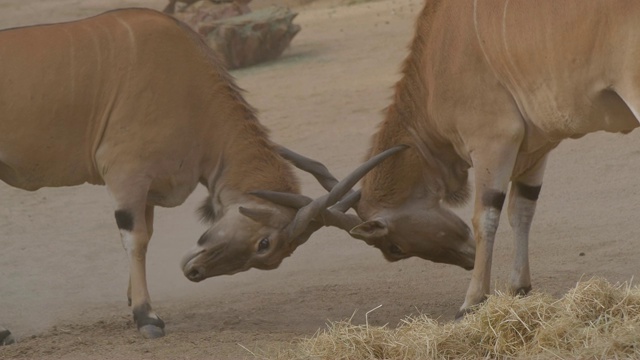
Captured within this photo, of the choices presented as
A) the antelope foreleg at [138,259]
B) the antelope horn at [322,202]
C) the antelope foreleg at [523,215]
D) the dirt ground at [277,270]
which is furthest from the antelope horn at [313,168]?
the antelope foreleg at [523,215]

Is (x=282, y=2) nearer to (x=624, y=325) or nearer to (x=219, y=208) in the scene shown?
(x=219, y=208)

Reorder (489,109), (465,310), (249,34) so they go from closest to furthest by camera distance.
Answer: (489,109) < (465,310) < (249,34)

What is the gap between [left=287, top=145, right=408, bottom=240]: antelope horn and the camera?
26.0 feet

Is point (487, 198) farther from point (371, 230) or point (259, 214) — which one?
point (259, 214)

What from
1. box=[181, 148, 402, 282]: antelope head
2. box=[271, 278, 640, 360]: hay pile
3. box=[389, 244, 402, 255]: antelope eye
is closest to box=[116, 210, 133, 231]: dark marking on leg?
box=[181, 148, 402, 282]: antelope head

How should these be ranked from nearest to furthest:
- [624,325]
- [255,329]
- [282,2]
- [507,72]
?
[624,325] → [507,72] → [255,329] → [282,2]

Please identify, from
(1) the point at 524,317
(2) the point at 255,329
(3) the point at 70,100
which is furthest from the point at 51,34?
(1) the point at 524,317

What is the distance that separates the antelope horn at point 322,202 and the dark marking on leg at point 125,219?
919 millimetres

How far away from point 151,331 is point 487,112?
7.41 feet

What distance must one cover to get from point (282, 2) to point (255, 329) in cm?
A: 1309

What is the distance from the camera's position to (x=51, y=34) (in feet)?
26.9

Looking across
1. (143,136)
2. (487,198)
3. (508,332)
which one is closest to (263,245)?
(143,136)

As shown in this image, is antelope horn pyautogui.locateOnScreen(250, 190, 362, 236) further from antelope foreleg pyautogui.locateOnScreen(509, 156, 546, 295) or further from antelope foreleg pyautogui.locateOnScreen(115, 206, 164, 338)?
antelope foreleg pyautogui.locateOnScreen(509, 156, 546, 295)

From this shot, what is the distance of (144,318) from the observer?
25.7 feet
